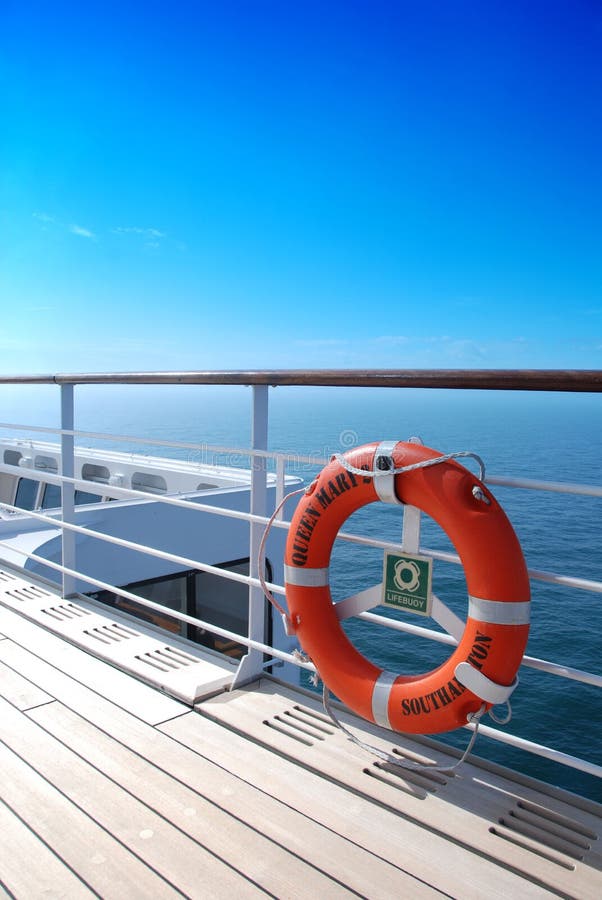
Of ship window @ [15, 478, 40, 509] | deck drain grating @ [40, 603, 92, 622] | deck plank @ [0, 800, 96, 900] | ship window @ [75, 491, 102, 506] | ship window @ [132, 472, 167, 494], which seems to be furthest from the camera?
ship window @ [15, 478, 40, 509]

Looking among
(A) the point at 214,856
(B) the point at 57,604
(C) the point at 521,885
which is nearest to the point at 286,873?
(A) the point at 214,856

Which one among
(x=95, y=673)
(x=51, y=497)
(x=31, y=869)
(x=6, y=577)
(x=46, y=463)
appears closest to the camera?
(x=31, y=869)

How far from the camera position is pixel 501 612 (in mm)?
1102

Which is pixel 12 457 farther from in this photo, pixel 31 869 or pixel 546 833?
pixel 546 833

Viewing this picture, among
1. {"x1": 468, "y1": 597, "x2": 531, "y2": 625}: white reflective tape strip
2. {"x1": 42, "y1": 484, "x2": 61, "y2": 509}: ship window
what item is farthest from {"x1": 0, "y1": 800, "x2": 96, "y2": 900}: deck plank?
{"x1": 42, "y1": 484, "x2": 61, "y2": 509}: ship window

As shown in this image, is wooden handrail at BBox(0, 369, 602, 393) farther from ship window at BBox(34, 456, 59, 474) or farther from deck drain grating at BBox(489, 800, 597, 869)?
ship window at BBox(34, 456, 59, 474)

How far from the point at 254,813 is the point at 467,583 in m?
0.57

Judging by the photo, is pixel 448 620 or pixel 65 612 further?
pixel 65 612

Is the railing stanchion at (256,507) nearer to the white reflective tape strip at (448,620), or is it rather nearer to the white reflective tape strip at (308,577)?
the white reflective tape strip at (308,577)

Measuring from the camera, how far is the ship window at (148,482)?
22.2 feet

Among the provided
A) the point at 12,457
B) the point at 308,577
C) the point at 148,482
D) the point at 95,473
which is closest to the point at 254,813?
the point at 308,577

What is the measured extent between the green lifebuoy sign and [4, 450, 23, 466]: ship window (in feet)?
26.8

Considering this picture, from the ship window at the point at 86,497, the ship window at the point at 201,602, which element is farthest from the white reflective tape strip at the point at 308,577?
the ship window at the point at 86,497

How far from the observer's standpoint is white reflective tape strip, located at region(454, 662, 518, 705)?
1.11m
